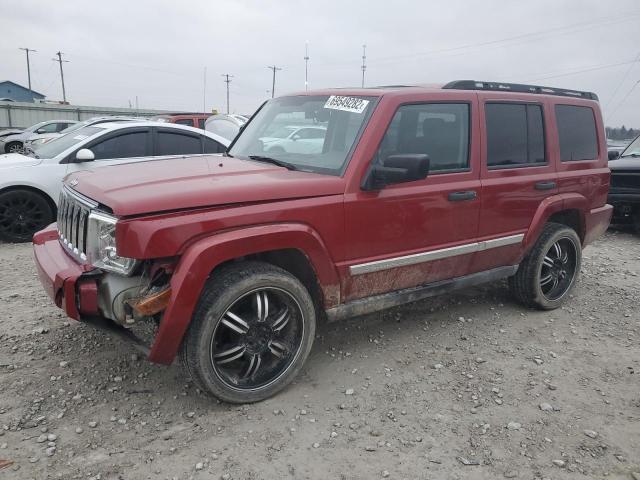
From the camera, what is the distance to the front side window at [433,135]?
3.46 metres

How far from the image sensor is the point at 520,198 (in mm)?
4160

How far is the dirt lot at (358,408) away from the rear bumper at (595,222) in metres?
0.99

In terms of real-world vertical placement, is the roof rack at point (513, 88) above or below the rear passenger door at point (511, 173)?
above

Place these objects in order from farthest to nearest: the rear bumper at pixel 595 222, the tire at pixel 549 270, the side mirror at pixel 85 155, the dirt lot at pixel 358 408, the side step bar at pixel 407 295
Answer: the side mirror at pixel 85 155
the rear bumper at pixel 595 222
the tire at pixel 549 270
the side step bar at pixel 407 295
the dirt lot at pixel 358 408

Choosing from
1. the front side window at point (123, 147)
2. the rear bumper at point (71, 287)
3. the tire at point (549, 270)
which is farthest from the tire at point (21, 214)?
the tire at point (549, 270)

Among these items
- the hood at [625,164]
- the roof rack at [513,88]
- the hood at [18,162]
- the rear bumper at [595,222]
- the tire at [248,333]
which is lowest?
the tire at [248,333]

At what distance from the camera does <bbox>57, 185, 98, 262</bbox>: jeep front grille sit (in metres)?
2.92

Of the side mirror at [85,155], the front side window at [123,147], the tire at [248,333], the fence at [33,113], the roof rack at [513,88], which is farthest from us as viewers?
the fence at [33,113]

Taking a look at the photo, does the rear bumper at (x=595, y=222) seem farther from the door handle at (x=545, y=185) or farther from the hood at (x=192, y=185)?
the hood at (x=192, y=185)

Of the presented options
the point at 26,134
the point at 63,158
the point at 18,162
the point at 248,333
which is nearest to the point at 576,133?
the point at 248,333

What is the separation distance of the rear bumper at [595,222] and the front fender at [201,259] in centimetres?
324

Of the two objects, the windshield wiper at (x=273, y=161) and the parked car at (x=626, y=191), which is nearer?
the windshield wiper at (x=273, y=161)

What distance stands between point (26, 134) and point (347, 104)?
18.1 meters

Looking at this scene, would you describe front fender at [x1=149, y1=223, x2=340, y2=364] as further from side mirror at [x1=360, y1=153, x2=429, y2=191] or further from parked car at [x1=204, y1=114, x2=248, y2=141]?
parked car at [x1=204, y1=114, x2=248, y2=141]
